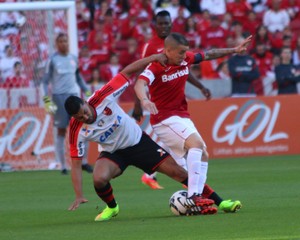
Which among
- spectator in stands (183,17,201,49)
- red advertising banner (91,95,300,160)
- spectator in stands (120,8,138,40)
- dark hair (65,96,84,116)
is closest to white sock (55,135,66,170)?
red advertising banner (91,95,300,160)

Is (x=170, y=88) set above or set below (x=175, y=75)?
below

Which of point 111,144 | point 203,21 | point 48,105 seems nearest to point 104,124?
point 111,144

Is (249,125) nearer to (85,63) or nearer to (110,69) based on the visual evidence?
(110,69)

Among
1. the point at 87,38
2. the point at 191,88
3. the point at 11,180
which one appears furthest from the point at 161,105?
the point at 87,38

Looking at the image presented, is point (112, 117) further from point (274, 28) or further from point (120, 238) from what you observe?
point (274, 28)

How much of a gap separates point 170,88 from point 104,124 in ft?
4.49

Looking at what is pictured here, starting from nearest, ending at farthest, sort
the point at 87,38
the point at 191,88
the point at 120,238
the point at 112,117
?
1. the point at 120,238
2. the point at 112,117
3. the point at 191,88
4. the point at 87,38

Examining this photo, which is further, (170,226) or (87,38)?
(87,38)

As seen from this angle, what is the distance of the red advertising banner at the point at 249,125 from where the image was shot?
20438 mm

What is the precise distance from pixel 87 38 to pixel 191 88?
522cm

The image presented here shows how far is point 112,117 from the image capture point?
10617mm

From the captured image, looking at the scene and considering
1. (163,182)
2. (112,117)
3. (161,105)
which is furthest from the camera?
(163,182)

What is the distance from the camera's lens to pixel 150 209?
11.5m

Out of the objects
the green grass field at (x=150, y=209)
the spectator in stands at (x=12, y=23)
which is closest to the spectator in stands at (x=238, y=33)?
the spectator in stands at (x=12, y=23)
